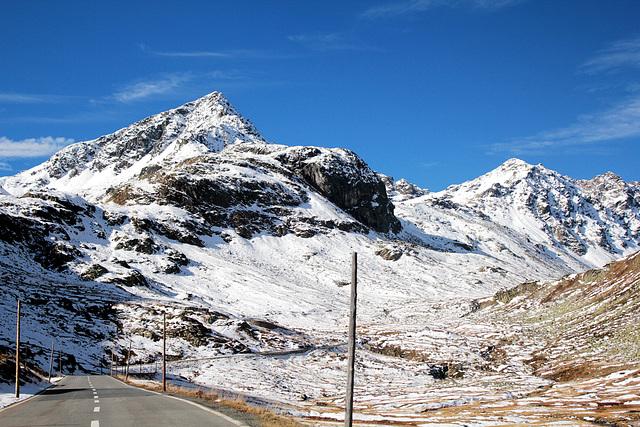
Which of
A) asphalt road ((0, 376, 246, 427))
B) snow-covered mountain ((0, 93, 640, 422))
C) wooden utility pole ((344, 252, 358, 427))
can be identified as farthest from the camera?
snow-covered mountain ((0, 93, 640, 422))

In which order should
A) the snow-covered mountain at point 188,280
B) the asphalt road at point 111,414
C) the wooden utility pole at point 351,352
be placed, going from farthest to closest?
the snow-covered mountain at point 188,280 < the asphalt road at point 111,414 < the wooden utility pole at point 351,352

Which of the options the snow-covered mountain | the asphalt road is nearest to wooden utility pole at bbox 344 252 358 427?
the asphalt road

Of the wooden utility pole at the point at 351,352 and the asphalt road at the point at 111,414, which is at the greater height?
the wooden utility pole at the point at 351,352

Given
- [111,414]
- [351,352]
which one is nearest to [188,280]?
[111,414]

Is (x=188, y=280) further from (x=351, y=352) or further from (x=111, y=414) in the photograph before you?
(x=351, y=352)

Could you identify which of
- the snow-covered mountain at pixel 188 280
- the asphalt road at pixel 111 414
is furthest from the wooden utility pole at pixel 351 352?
the snow-covered mountain at pixel 188 280

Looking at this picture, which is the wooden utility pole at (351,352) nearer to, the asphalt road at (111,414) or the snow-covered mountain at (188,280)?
the asphalt road at (111,414)

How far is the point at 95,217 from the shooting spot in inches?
6176

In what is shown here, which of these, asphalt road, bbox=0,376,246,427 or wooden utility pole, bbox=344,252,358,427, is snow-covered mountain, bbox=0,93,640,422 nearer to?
asphalt road, bbox=0,376,246,427

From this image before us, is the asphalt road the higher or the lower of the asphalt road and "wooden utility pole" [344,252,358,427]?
the lower

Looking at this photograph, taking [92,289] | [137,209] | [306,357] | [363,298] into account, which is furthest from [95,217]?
[306,357]

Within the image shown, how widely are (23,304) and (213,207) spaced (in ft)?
374

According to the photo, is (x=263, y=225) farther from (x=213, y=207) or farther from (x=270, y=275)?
(x=270, y=275)

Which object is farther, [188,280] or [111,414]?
[188,280]
